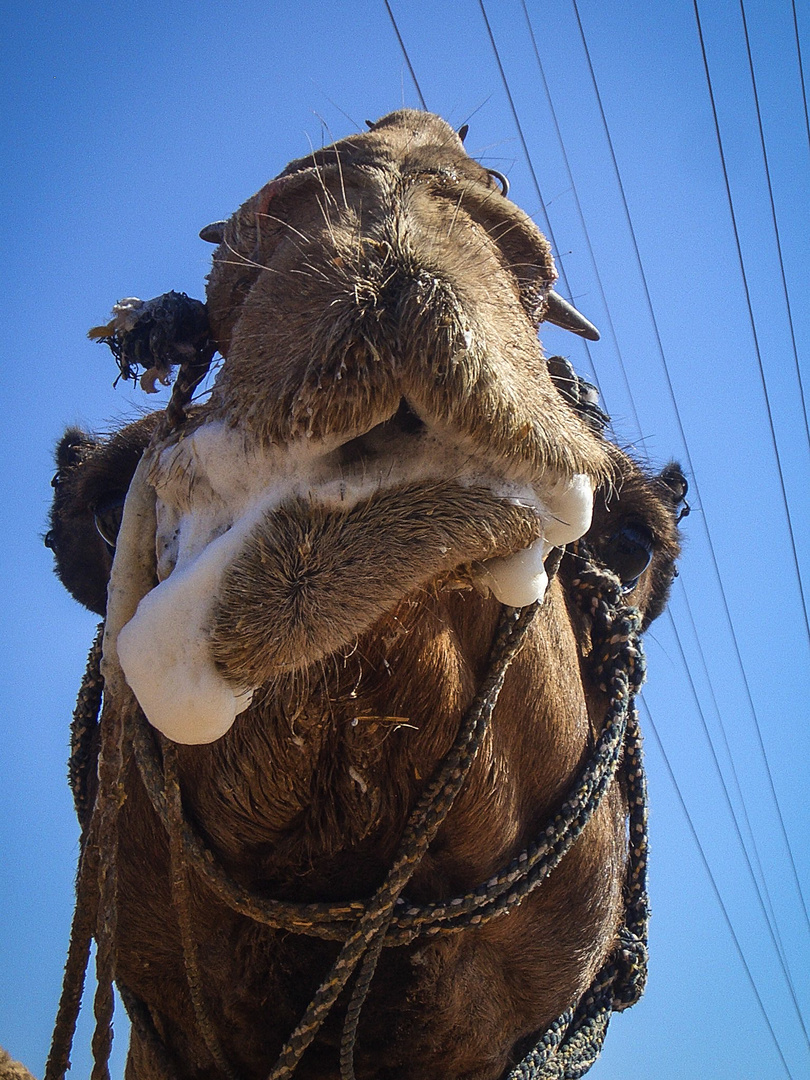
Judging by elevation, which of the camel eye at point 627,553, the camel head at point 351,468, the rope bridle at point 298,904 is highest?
the camel eye at point 627,553

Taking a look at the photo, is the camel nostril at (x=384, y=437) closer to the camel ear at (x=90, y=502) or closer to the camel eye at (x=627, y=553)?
the camel ear at (x=90, y=502)

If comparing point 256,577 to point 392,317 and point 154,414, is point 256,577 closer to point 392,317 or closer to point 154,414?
point 392,317

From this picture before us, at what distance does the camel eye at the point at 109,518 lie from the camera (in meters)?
3.04

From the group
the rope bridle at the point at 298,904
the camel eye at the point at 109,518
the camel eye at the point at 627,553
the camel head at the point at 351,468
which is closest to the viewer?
the camel head at the point at 351,468

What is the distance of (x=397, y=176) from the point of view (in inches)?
87.9

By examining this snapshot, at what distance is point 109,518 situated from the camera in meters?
3.06

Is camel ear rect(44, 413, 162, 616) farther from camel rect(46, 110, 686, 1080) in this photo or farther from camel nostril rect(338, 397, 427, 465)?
camel nostril rect(338, 397, 427, 465)

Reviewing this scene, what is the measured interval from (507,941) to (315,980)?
2.02ft

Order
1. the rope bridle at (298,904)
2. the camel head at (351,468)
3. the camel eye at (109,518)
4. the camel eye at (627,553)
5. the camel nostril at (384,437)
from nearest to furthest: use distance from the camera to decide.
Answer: the camel head at (351,468) < the camel nostril at (384,437) < the rope bridle at (298,904) < the camel eye at (109,518) < the camel eye at (627,553)

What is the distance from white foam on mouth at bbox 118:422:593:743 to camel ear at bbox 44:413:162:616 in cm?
110

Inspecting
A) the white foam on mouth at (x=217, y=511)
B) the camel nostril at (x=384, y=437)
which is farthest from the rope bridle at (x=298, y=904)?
the camel nostril at (x=384, y=437)

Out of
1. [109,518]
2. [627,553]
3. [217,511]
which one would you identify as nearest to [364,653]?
[217,511]

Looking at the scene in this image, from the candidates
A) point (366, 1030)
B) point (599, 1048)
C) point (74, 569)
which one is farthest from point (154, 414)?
point (599, 1048)

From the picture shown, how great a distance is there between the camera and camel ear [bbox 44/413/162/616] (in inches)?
120
